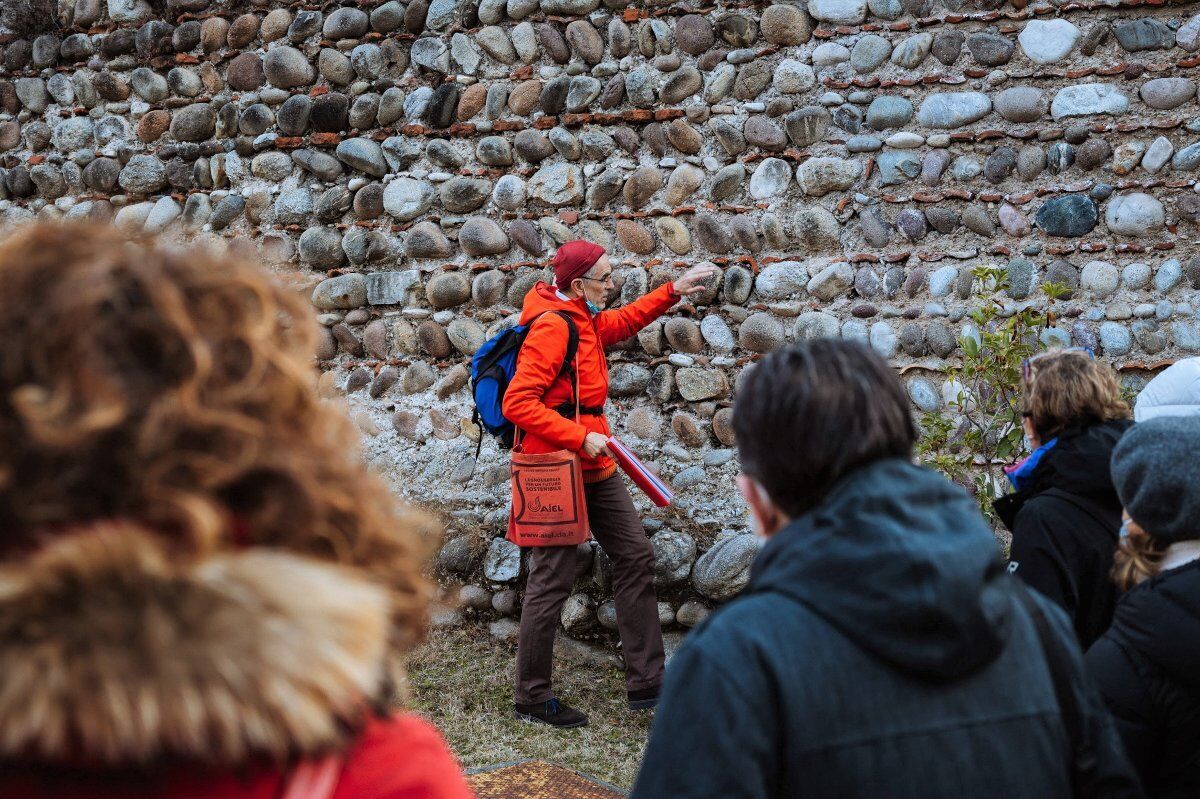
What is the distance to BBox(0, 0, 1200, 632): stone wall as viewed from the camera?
4379 millimetres

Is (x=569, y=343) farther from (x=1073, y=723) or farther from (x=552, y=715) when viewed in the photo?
(x=1073, y=723)

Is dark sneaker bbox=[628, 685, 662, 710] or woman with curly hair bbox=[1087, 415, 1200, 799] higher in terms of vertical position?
woman with curly hair bbox=[1087, 415, 1200, 799]

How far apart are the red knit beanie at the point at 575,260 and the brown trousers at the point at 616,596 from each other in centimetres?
89

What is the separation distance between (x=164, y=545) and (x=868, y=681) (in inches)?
32.1

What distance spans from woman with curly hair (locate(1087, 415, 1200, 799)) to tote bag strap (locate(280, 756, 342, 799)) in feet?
4.89

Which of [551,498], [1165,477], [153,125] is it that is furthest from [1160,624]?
[153,125]

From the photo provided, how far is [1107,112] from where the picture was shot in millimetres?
4352

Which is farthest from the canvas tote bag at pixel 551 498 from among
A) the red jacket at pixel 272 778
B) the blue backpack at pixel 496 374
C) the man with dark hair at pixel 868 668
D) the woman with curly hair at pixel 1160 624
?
the red jacket at pixel 272 778

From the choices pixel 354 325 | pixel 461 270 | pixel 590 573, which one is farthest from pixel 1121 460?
pixel 354 325

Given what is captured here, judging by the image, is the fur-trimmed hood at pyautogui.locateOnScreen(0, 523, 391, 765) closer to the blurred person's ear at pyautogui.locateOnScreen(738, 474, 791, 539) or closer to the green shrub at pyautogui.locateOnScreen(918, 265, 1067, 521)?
the blurred person's ear at pyautogui.locateOnScreen(738, 474, 791, 539)

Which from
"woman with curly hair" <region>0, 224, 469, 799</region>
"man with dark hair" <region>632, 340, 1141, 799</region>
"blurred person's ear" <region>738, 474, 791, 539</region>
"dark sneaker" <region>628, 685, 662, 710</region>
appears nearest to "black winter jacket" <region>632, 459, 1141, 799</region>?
"man with dark hair" <region>632, 340, 1141, 799</region>

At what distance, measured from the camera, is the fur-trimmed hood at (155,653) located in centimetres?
73

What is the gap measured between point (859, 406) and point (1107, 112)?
A: 3845 millimetres

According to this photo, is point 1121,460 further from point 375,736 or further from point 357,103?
point 357,103
